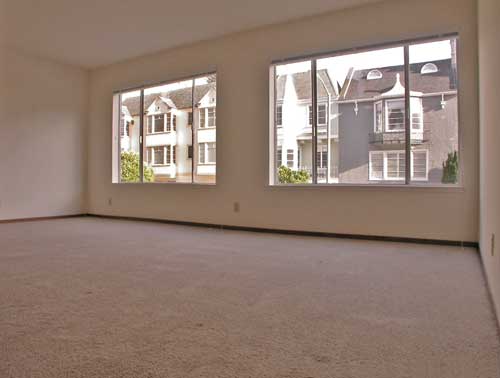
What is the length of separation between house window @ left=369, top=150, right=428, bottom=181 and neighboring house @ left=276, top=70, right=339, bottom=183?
0.45m

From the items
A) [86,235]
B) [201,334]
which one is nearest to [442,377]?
[201,334]

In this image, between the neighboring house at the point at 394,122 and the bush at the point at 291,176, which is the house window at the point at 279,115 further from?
the neighboring house at the point at 394,122

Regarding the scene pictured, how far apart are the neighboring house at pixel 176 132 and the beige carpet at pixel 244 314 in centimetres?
244

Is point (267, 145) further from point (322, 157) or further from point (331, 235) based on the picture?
point (331, 235)

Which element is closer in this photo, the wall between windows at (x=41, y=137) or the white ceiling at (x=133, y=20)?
the white ceiling at (x=133, y=20)

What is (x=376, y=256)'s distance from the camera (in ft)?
10.8

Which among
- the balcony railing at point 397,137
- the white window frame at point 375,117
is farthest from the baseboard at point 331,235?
the white window frame at point 375,117

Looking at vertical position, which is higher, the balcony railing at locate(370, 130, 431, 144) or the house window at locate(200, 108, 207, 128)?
the house window at locate(200, 108, 207, 128)

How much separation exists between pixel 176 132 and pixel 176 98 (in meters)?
0.53

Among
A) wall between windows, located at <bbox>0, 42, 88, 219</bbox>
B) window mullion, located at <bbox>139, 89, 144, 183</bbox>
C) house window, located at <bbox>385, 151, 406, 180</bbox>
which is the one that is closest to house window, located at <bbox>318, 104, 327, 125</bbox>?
house window, located at <bbox>385, 151, 406, 180</bbox>

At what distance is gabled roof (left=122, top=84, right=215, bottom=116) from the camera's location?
5695mm

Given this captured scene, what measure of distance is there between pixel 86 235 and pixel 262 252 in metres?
2.28

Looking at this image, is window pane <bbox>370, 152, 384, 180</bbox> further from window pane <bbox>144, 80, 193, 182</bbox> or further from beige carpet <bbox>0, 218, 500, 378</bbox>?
window pane <bbox>144, 80, 193, 182</bbox>

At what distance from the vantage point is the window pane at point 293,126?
4.82 meters
